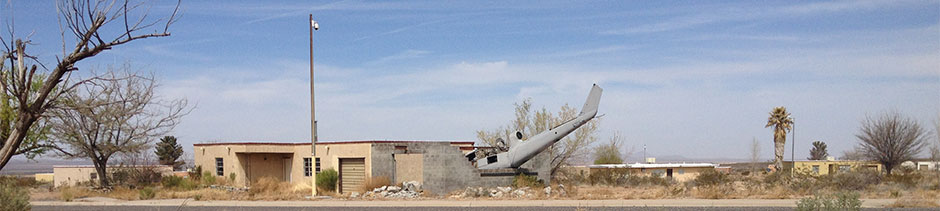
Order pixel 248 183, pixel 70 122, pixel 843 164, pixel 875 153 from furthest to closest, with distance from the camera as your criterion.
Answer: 1. pixel 843 164
2. pixel 875 153
3. pixel 248 183
4. pixel 70 122

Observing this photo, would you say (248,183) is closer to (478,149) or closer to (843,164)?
(478,149)

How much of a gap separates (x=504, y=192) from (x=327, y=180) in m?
7.54

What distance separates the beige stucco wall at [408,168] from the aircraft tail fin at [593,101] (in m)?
6.81

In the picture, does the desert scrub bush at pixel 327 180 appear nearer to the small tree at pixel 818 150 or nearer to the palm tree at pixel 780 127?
the palm tree at pixel 780 127

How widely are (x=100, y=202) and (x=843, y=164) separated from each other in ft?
179

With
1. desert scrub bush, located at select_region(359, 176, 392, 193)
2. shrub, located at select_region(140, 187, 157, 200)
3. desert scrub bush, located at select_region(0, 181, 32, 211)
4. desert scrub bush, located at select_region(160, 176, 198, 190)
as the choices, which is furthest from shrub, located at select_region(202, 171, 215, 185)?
desert scrub bush, located at select_region(0, 181, 32, 211)

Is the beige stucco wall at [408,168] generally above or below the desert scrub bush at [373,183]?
above

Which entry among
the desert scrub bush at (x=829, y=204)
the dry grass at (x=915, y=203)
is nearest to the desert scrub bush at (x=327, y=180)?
the dry grass at (x=915, y=203)

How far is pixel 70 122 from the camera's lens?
31.2m

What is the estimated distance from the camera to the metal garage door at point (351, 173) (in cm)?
3032

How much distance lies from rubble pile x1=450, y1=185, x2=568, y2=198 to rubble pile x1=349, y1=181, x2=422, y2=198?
5.13ft

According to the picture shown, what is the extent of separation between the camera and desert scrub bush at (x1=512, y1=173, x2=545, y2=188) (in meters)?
27.9

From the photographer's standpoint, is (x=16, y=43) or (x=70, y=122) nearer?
(x=16, y=43)

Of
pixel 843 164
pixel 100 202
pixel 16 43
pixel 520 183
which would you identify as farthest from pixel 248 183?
pixel 843 164
